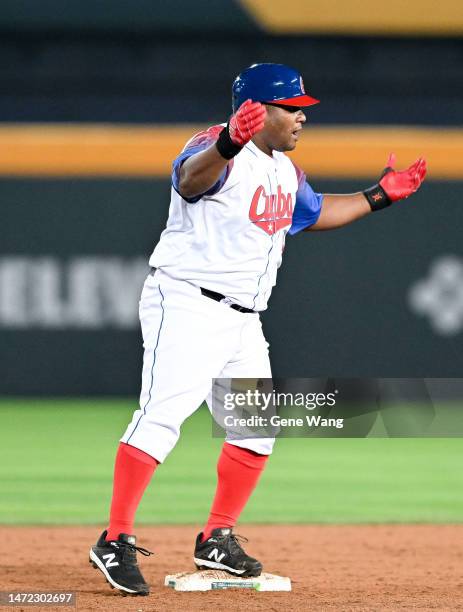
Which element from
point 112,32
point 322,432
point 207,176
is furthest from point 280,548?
point 112,32

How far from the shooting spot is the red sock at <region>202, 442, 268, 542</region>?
14.1 feet

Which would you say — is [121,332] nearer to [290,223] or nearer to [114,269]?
[114,269]

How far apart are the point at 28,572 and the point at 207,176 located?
165 centimetres

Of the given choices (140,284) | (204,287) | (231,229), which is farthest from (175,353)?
(140,284)

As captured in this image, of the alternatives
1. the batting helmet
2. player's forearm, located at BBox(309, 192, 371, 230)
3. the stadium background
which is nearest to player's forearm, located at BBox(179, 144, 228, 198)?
the batting helmet

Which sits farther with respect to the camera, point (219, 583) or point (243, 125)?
point (219, 583)

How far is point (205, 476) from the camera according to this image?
7.19 m

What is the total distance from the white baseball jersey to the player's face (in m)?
0.07

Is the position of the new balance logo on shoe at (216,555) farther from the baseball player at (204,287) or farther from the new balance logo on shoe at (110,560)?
the new balance logo on shoe at (110,560)

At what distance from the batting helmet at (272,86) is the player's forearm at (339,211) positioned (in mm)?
567

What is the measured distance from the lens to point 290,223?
429 centimetres

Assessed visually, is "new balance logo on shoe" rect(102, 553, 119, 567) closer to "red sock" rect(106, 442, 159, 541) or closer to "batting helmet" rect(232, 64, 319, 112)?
"red sock" rect(106, 442, 159, 541)

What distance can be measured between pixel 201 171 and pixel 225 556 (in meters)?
1.38

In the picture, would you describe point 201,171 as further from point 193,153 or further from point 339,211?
point 339,211
